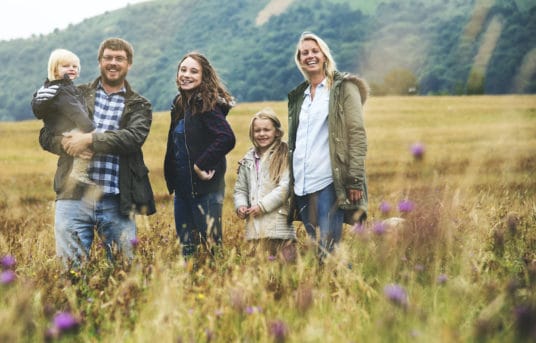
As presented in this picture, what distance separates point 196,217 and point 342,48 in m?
→ 97.9

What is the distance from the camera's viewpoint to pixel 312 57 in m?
4.17

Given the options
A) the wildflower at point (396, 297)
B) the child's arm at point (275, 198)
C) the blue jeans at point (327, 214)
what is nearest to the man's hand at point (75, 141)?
the child's arm at point (275, 198)

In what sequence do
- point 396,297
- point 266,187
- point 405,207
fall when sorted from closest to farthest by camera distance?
point 396,297 → point 405,207 → point 266,187

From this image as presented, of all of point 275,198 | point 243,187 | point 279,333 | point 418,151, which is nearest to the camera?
point 279,333

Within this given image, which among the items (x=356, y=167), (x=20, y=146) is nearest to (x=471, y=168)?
(x=356, y=167)

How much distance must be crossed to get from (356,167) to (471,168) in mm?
961

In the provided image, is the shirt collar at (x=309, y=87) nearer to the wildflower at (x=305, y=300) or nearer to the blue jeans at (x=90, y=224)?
the blue jeans at (x=90, y=224)

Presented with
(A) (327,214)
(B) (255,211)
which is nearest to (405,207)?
(A) (327,214)

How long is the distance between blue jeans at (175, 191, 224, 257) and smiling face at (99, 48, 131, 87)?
97cm

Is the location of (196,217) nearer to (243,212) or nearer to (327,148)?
(243,212)

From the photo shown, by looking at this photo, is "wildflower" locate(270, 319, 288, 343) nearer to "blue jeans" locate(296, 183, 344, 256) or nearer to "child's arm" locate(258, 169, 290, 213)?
"blue jeans" locate(296, 183, 344, 256)

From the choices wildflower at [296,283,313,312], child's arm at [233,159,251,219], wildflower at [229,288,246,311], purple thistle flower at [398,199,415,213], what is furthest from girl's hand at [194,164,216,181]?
wildflower at [296,283,313,312]

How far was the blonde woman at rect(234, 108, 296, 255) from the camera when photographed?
4.33m

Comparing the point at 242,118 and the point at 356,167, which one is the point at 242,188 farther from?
the point at 242,118
